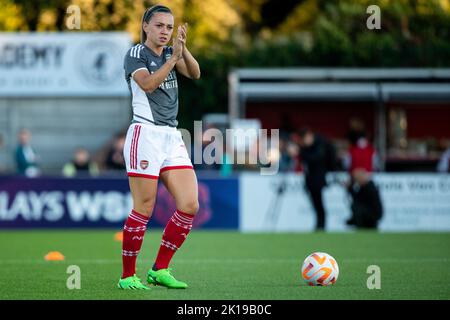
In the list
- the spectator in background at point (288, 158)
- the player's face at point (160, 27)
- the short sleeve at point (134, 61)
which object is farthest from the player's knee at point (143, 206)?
the spectator in background at point (288, 158)

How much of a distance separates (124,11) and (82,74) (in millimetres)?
5718

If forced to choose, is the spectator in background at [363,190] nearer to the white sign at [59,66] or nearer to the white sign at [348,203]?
the white sign at [348,203]

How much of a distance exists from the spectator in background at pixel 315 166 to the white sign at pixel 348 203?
0.87 m

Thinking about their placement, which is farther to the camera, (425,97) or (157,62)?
(425,97)

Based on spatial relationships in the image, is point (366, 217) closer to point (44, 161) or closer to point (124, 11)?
point (44, 161)

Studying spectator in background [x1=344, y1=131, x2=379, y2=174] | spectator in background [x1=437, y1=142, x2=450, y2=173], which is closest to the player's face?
spectator in background [x1=344, y1=131, x2=379, y2=174]

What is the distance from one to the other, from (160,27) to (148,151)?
1044 mm

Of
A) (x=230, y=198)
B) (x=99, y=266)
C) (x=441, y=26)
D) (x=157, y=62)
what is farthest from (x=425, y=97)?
(x=157, y=62)

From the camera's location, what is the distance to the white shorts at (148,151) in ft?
30.3

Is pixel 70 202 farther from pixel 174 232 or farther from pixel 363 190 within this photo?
pixel 174 232

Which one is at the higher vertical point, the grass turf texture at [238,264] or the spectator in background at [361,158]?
the spectator in background at [361,158]

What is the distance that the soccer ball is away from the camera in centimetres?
979

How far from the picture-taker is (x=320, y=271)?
9781 millimetres

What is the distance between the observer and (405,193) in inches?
859
